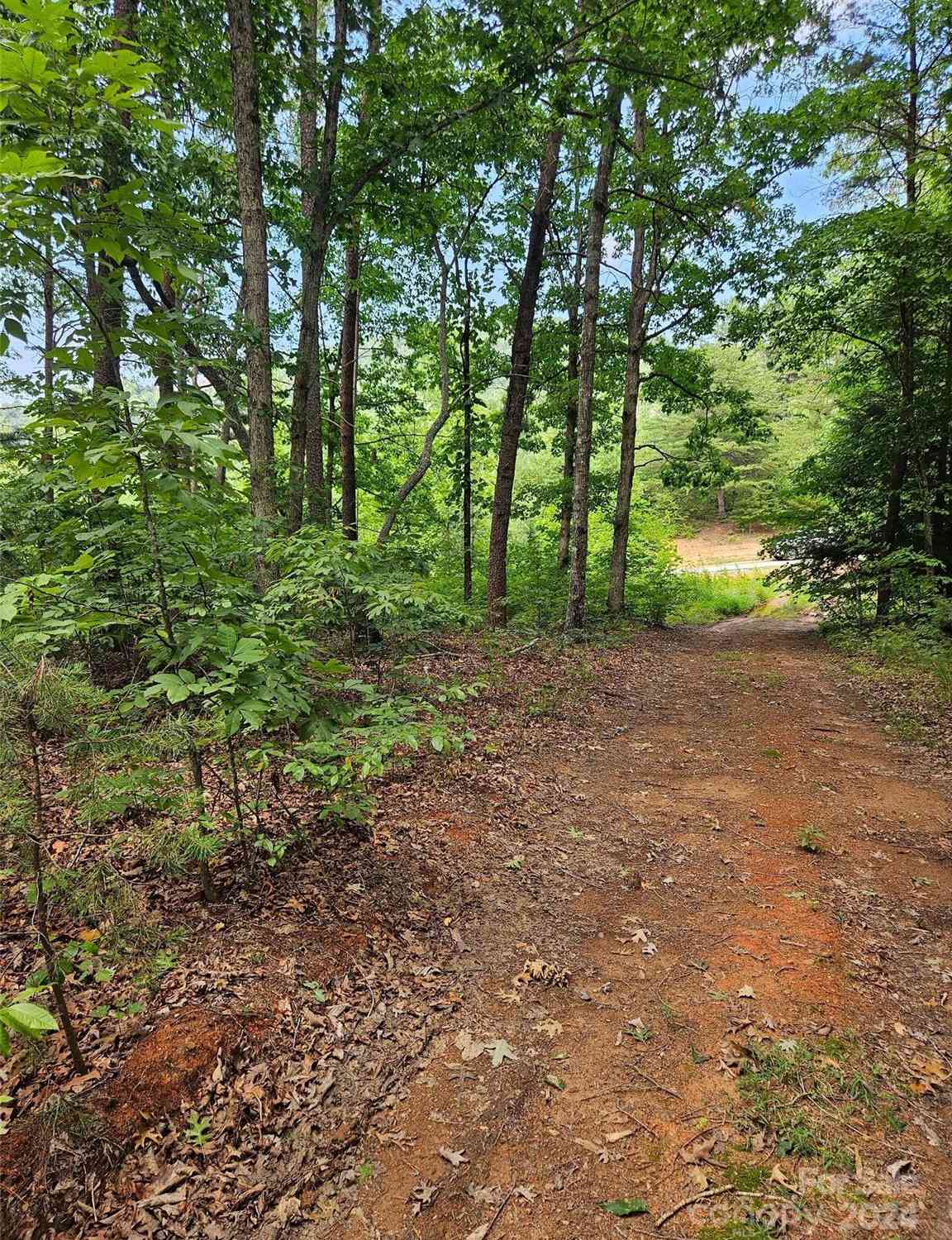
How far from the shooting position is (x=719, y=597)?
20906 mm

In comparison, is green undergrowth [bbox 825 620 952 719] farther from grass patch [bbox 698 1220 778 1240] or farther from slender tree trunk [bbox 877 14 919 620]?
grass patch [bbox 698 1220 778 1240]

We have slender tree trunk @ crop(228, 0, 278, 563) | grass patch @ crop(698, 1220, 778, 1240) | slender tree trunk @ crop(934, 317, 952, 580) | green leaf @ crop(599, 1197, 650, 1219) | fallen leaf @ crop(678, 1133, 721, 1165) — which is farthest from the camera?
slender tree trunk @ crop(934, 317, 952, 580)

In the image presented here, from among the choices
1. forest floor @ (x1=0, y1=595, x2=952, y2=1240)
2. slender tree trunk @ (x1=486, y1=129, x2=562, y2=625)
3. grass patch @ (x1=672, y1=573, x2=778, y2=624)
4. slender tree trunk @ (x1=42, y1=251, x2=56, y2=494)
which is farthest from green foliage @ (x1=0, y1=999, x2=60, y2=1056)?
grass patch @ (x1=672, y1=573, x2=778, y2=624)

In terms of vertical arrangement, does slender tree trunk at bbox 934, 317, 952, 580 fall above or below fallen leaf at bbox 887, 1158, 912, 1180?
above

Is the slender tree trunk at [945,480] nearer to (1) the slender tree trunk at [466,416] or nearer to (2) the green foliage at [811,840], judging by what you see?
(2) the green foliage at [811,840]

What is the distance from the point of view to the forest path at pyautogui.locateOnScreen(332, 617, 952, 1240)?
2105 millimetres

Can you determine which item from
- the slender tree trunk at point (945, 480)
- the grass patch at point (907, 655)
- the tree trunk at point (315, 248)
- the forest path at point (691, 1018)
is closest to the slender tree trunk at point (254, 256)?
the tree trunk at point (315, 248)

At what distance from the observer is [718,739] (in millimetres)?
6715

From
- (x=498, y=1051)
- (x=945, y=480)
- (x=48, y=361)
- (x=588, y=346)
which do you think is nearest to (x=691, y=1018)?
(x=498, y=1051)

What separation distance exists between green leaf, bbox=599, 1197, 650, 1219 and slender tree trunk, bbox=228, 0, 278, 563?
15.3ft

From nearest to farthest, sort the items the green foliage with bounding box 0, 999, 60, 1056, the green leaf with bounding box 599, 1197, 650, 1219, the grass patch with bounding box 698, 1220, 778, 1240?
1. the green foliage with bounding box 0, 999, 60, 1056
2. the grass patch with bounding box 698, 1220, 778, 1240
3. the green leaf with bounding box 599, 1197, 650, 1219

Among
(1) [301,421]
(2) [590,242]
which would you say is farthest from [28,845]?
(2) [590,242]

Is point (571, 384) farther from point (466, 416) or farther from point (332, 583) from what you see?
point (332, 583)

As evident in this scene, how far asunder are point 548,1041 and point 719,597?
20.4 meters
